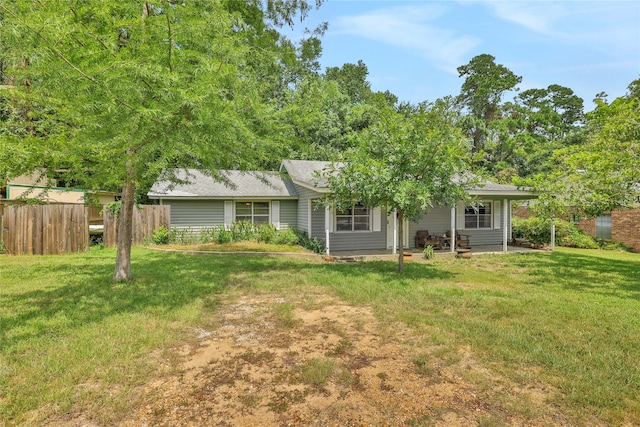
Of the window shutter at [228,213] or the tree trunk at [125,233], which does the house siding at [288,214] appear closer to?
the window shutter at [228,213]

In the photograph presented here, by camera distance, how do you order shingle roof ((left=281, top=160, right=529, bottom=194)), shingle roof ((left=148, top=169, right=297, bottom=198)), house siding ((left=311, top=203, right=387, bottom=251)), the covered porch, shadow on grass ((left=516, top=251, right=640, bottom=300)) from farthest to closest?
shingle roof ((left=148, top=169, right=297, bottom=198)), house siding ((left=311, top=203, right=387, bottom=251)), shingle roof ((left=281, top=160, right=529, bottom=194)), the covered porch, shadow on grass ((left=516, top=251, right=640, bottom=300))

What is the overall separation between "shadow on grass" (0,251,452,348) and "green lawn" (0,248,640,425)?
34mm

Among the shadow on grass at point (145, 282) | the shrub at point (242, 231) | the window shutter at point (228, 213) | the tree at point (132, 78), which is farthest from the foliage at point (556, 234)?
the tree at point (132, 78)

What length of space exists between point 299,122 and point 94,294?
5.50 meters

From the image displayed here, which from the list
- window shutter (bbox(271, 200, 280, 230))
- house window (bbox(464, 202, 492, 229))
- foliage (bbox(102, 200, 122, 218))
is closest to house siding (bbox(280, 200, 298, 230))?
window shutter (bbox(271, 200, 280, 230))

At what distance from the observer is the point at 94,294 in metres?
6.82

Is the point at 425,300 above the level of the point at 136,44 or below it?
below

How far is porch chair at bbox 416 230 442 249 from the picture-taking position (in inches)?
551

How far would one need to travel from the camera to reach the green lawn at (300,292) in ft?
11.2

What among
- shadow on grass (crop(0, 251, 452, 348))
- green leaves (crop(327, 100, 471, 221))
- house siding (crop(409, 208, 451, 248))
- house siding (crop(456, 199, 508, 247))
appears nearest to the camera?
shadow on grass (crop(0, 251, 452, 348))

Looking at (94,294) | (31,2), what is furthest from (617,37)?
(94,294)

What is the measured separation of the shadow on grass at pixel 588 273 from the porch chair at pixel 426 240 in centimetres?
310

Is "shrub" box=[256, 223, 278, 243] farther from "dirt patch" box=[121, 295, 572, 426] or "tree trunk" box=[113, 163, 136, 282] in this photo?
"dirt patch" box=[121, 295, 572, 426]

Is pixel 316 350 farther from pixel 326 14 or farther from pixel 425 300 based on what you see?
pixel 326 14
